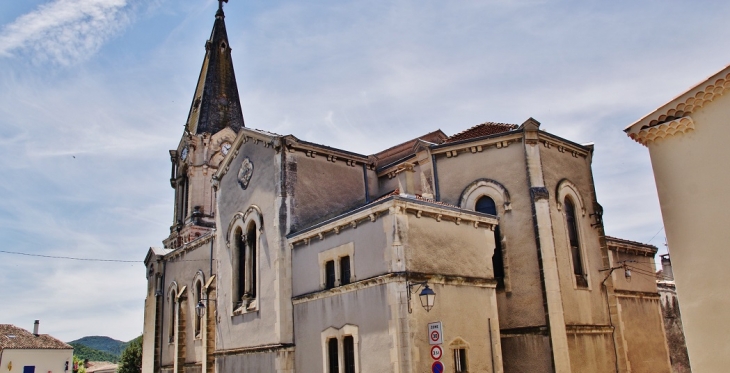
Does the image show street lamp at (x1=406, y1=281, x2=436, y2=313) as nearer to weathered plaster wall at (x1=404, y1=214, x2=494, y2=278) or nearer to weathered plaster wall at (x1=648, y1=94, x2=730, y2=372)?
weathered plaster wall at (x1=404, y1=214, x2=494, y2=278)

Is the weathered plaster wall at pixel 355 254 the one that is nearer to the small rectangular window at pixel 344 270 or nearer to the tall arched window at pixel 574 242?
the small rectangular window at pixel 344 270

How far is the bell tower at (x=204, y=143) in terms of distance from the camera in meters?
36.0

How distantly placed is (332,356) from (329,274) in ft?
7.67

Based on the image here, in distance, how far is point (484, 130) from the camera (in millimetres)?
21703

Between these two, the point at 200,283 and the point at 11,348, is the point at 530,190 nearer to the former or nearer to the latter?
the point at 200,283

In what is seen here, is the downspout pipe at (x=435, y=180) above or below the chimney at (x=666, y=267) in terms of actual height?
above

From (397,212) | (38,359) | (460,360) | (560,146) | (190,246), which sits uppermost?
(560,146)

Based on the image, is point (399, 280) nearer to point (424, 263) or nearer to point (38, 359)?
point (424, 263)

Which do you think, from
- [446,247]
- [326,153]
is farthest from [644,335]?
[326,153]

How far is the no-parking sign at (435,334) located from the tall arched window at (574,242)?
7.43 meters

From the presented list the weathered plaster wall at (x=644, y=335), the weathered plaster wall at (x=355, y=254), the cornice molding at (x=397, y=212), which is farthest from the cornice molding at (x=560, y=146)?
the weathered plaster wall at (x=355, y=254)

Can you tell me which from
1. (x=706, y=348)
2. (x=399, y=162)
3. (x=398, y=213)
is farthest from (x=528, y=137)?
(x=706, y=348)

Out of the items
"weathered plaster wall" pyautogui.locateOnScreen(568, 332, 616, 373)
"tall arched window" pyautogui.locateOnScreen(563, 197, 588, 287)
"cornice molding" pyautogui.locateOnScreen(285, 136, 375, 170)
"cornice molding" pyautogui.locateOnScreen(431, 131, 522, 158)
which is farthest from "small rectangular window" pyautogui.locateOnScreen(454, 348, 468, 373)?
"cornice molding" pyautogui.locateOnScreen(285, 136, 375, 170)

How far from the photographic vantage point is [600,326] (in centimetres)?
1922
